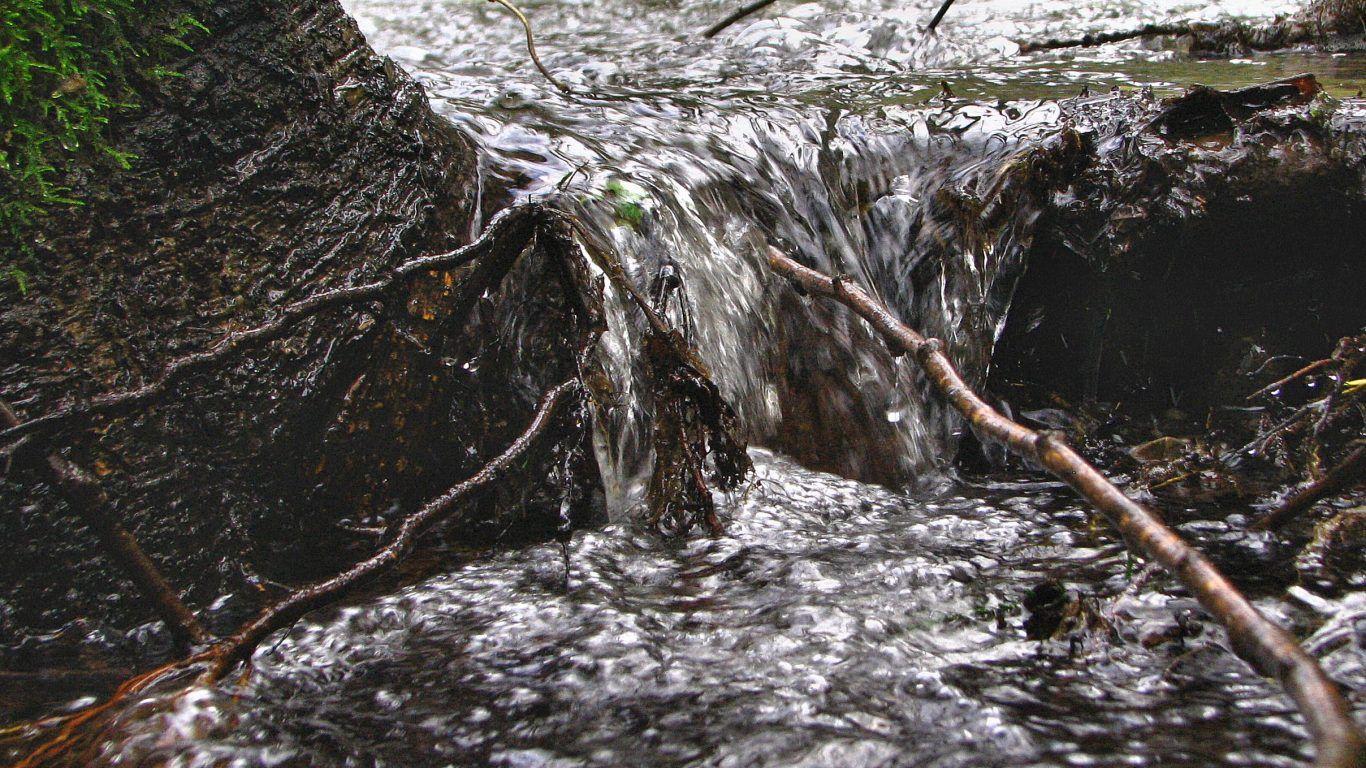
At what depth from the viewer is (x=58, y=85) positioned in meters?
2.29

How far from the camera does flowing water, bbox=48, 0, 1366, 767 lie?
1.74 metres

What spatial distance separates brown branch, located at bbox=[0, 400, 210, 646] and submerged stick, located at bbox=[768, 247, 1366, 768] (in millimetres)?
1851

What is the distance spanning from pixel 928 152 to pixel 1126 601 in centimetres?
265

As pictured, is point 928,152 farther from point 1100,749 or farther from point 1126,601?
point 1100,749

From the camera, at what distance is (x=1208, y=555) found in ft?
Answer: 8.19

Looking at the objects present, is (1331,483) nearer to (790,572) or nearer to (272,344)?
(790,572)

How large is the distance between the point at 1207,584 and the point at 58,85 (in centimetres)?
277

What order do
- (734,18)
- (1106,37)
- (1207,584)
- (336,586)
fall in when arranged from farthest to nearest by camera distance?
(1106,37) → (734,18) → (336,586) → (1207,584)

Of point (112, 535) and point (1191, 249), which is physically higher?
point (1191, 249)

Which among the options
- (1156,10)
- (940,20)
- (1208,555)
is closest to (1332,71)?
(1156,10)

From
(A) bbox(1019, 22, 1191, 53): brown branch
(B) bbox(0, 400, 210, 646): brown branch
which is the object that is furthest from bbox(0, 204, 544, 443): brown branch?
(A) bbox(1019, 22, 1191, 53): brown branch

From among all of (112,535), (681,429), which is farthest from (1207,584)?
(112,535)

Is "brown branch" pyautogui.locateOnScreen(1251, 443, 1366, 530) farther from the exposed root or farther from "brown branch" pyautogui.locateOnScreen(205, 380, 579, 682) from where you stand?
"brown branch" pyautogui.locateOnScreen(205, 380, 579, 682)

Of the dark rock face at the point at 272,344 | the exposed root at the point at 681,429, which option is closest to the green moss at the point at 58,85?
the dark rock face at the point at 272,344
